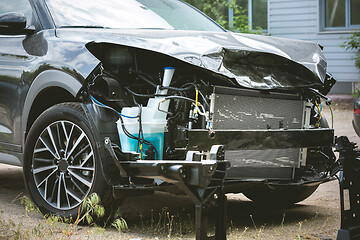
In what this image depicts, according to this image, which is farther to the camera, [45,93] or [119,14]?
[119,14]

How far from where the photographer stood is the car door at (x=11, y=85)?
5.37 meters

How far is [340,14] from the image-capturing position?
17.4 m

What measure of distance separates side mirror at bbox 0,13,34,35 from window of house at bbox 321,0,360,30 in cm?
1323

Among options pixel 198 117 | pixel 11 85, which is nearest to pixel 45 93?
pixel 11 85

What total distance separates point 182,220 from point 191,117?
1145 mm

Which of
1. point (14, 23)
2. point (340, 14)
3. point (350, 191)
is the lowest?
point (350, 191)

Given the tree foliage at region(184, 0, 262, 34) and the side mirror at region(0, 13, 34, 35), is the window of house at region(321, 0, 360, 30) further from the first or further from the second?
the side mirror at region(0, 13, 34, 35)

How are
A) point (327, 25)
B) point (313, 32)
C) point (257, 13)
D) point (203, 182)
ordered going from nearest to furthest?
point (203, 182), point (313, 32), point (327, 25), point (257, 13)

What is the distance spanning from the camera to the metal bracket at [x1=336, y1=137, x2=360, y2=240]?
4297 mm

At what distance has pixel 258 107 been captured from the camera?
4816 mm

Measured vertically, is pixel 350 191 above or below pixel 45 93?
below

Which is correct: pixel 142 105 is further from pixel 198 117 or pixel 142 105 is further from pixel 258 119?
pixel 258 119

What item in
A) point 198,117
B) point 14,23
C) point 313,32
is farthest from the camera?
point 313,32

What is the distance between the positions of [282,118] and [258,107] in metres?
0.29
